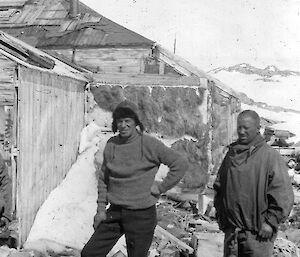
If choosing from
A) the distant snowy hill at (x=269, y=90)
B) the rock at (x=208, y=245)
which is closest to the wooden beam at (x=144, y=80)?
the rock at (x=208, y=245)

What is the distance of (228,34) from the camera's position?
41.5 m

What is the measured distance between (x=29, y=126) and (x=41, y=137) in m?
0.48

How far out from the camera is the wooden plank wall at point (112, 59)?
12195 millimetres

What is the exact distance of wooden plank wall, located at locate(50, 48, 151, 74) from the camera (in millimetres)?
12195

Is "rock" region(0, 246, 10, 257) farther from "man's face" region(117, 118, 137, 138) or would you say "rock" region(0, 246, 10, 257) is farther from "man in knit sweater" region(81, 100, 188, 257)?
"man's face" region(117, 118, 137, 138)

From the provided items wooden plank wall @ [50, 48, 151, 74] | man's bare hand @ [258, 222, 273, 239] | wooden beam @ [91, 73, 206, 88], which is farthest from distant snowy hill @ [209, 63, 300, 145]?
man's bare hand @ [258, 222, 273, 239]

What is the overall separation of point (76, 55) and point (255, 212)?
9.08 metres

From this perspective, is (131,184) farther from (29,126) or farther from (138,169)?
(29,126)

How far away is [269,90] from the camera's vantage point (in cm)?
2755

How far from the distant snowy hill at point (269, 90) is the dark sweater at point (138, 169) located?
1605 cm

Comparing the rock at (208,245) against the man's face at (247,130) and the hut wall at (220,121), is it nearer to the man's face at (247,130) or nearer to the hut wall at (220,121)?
the man's face at (247,130)

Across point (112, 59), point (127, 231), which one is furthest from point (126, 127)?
point (112, 59)

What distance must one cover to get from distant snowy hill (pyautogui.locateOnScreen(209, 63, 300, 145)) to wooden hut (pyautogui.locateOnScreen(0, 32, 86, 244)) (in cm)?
1316

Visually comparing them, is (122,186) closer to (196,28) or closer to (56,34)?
(56,34)
